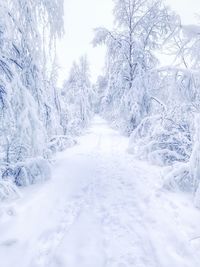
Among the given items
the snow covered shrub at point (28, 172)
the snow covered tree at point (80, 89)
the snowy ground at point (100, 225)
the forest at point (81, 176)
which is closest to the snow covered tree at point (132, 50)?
the forest at point (81, 176)

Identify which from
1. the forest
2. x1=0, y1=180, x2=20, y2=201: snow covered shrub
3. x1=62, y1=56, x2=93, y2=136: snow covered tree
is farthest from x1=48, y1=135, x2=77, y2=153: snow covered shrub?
x1=62, y1=56, x2=93, y2=136: snow covered tree

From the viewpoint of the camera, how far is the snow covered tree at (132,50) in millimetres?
15258

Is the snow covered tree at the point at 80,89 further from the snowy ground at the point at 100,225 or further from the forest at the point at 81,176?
the snowy ground at the point at 100,225

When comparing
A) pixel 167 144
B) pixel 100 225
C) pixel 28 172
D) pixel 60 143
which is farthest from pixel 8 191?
pixel 60 143

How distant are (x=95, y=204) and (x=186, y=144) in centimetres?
395

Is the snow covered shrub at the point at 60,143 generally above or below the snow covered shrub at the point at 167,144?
below

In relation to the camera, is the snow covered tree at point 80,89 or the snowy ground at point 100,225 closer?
the snowy ground at point 100,225

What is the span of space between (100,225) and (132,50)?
44.0ft

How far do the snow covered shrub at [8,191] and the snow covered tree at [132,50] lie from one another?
33.7 ft

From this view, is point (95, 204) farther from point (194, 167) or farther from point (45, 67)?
point (45, 67)

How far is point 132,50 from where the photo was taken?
1633cm

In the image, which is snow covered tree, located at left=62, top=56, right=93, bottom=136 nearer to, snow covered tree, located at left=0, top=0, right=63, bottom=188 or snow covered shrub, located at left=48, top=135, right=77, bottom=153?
snow covered shrub, located at left=48, top=135, right=77, bottom=153

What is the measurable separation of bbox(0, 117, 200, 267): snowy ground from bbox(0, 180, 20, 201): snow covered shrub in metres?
0.21

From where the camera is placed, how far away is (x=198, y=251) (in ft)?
12.5
